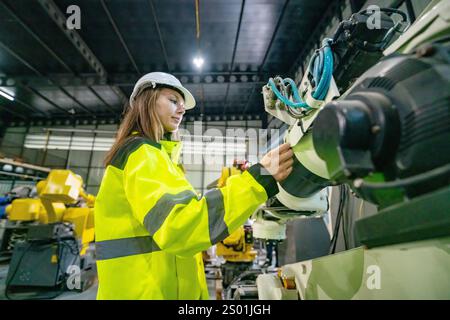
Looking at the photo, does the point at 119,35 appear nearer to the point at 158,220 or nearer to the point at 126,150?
the point at 126,150

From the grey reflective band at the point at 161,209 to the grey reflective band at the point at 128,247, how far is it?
0.58 feet

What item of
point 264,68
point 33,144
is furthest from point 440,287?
point 33,144

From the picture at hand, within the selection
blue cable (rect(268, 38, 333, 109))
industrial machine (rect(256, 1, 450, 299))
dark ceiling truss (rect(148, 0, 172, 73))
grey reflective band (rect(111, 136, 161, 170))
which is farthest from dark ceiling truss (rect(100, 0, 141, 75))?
industrial machine (rect(256, 1, 450, 299))

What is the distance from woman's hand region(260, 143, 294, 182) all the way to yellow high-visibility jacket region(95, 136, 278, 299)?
28 mm

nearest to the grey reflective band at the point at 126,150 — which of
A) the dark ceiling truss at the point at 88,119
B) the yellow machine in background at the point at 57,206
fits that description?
the yellow machine in background at the point at 57,206

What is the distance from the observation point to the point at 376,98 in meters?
0.39

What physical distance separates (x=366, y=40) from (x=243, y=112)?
343 inches

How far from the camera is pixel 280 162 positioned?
73 centimetres

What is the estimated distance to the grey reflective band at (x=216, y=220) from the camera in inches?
25.0

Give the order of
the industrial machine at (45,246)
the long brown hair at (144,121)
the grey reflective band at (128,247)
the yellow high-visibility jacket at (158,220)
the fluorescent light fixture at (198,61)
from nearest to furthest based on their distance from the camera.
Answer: the yellow high-visibility jacket at (158,220) < the grey reflective band at (128,247) < the long brown hair at (144,121) < the industrial machine at (45,246) < the fluorescent light fixture at (198,61)

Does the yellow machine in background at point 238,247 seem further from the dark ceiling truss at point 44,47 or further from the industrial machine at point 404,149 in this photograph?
the dark ceiling truss at point 44,47

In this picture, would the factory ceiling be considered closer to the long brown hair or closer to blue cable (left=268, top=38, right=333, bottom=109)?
the long brown hair

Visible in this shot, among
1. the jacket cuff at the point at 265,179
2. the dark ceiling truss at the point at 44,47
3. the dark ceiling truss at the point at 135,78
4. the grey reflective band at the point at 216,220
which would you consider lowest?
the grey reflective band at the point at 216,220

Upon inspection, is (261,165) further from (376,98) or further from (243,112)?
(243,112)
